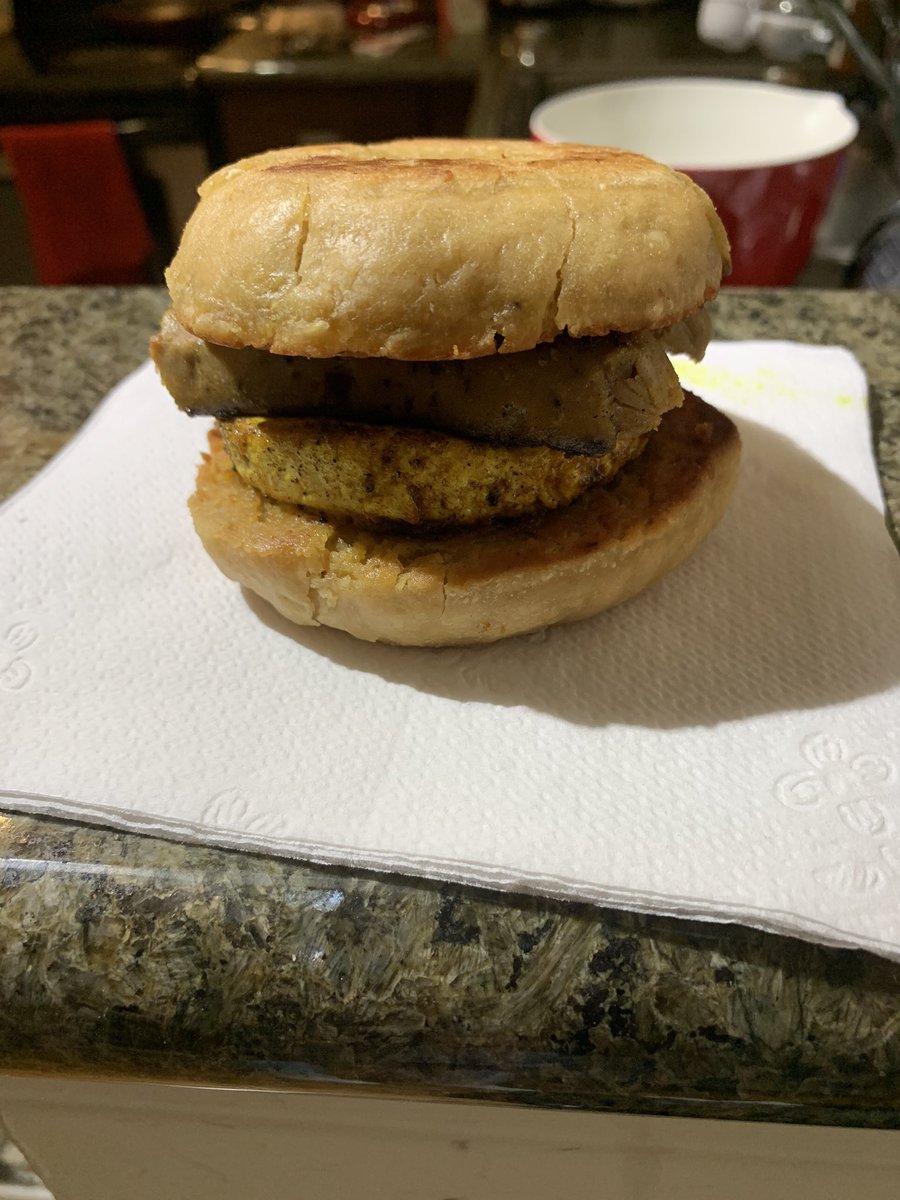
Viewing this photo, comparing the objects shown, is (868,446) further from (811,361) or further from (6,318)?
(6,318)

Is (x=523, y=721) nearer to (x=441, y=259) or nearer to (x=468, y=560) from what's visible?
(x=468, y=560)

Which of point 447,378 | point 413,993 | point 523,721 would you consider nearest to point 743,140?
point 447,378

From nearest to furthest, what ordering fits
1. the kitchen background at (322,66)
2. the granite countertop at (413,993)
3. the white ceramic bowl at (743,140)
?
the granite countertop at (413,993) → the white ceramic bowl at (743,140) → the kitchen background at (322,66)

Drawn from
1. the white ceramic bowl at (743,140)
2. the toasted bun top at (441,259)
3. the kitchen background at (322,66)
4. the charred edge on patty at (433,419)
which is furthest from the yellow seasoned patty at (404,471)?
the kitchen background at (322,66)

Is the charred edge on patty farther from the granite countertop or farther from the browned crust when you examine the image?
the granite countertop

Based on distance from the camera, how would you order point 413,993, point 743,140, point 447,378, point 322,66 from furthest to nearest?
point 322,66 → point 743,140 → point 447,378 → point 413,993

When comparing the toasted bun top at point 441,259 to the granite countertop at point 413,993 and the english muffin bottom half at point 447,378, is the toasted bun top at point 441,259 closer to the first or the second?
the english muffin bottom half at point 447,378
